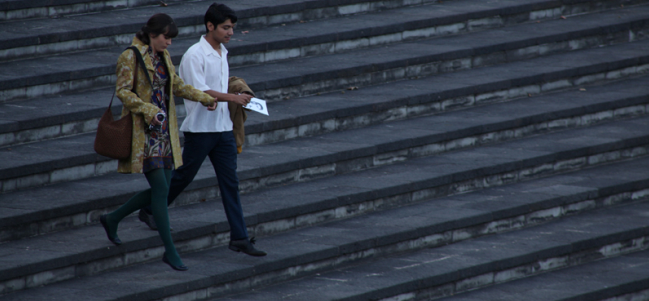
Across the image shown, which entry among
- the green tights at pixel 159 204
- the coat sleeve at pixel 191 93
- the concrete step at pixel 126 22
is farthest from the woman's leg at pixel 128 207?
the concrete step at pixel 126 22

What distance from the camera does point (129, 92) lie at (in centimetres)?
582

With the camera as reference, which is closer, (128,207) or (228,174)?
(128,207)

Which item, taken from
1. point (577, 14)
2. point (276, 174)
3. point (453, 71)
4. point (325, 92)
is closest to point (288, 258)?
point (276, 174)

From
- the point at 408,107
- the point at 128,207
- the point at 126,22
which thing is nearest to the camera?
the point at 128,207

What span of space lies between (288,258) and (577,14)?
26.2 ft

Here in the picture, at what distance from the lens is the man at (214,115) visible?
6.27 metres

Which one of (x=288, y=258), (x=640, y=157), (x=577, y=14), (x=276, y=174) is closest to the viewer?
(x=288, y=258)

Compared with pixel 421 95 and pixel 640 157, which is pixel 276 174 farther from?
pixel 640 157

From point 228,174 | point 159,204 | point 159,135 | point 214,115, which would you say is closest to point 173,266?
point 159,204

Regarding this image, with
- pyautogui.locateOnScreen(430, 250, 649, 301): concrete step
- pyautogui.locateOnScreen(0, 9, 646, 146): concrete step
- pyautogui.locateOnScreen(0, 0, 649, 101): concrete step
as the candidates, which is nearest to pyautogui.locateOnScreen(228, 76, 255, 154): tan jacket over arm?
pyautogui.locateOnScreen(0, 9, 646, 146): concrete step

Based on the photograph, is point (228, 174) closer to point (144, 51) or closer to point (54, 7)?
point (144, 51)

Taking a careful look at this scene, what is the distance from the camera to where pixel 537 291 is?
280 inches

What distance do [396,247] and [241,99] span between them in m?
2.06

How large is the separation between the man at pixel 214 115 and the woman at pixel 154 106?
7.7 inches
